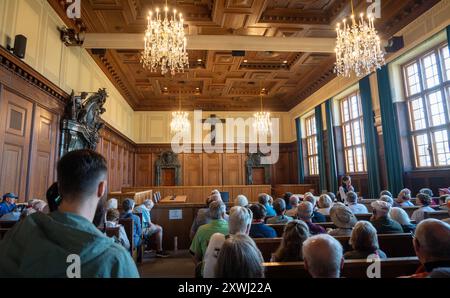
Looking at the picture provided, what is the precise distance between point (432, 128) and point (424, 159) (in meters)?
0.81

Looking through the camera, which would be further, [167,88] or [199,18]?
[167,88]

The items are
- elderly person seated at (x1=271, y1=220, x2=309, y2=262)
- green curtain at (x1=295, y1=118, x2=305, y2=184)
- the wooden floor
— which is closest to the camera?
elderly person seated at (x1=271, y1=220, x2=309, y2=262)

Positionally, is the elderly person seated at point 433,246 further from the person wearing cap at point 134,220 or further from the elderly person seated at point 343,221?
the person wearing cap at point 134,220

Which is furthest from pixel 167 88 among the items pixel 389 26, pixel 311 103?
pixel 389 26

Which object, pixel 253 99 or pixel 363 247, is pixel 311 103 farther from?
pixel 363 247

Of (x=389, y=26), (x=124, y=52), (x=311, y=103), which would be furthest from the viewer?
(x=311, y=103)

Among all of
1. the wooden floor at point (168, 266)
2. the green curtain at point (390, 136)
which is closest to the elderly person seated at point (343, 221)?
the wooden floor at point (168, 266)

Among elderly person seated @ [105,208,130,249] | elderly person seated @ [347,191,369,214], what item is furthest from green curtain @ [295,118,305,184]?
elderly person seated @ [105,208,130,249]

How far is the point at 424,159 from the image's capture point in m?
6.70

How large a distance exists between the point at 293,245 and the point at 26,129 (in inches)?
211

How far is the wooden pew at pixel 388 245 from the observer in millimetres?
2840

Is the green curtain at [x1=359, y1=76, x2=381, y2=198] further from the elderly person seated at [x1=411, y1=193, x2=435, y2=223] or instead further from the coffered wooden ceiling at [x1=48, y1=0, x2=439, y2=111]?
the elderly person seated at [x1=411, y1=193, x2=435, y2=223]

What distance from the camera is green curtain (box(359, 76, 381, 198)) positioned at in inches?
306

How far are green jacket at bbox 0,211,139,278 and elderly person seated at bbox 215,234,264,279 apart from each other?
55 centimetres
